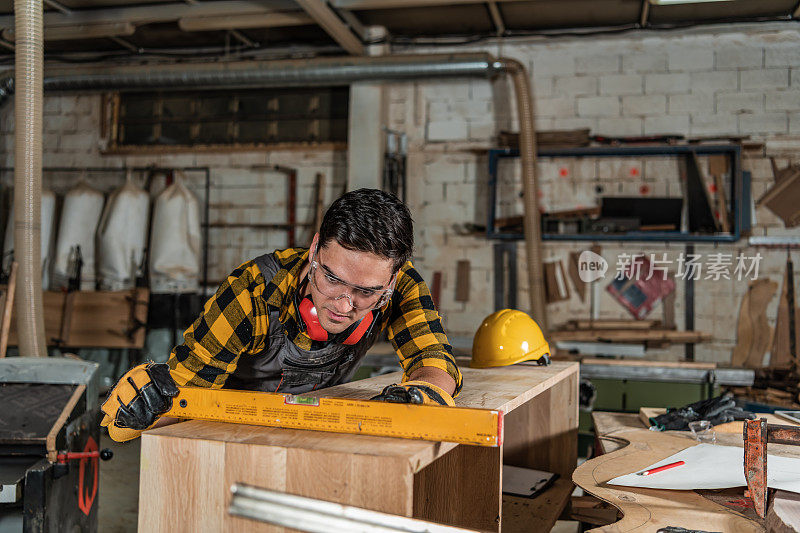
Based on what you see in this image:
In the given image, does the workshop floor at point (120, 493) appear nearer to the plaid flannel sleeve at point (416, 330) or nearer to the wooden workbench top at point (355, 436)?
the plaid flannel sleeve at point (416, 330)

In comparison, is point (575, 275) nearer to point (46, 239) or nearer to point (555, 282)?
point (555, 282)

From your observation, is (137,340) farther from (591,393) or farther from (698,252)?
(698,252)

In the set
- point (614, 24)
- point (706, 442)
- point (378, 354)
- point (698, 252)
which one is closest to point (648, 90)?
point (614, 24)

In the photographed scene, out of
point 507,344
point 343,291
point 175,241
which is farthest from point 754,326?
point 175,241

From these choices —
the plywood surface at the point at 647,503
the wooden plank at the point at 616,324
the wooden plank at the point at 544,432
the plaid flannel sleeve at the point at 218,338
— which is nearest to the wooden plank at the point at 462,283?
the wooden plank at the point at 616,324

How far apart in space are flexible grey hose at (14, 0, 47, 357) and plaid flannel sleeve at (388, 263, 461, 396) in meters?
2.07

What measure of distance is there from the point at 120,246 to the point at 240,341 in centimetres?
419

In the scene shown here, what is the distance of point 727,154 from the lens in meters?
5.45

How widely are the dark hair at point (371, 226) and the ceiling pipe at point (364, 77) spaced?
11.6ft

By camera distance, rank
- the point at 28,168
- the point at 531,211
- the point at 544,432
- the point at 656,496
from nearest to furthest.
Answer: the point at 656,496 < the point at 544,432 < the point at 28,168 < the point at 531,211

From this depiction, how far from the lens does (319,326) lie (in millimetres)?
2094

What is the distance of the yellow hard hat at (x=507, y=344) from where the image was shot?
8.87 ft

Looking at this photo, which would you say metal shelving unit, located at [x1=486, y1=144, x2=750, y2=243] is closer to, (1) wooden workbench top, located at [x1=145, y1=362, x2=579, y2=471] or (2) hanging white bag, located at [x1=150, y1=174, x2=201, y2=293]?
(2) hanging white bag, located at [x1=150, y1=174, x2=201, y2=293]

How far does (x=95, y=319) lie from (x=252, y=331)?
4249 mm
